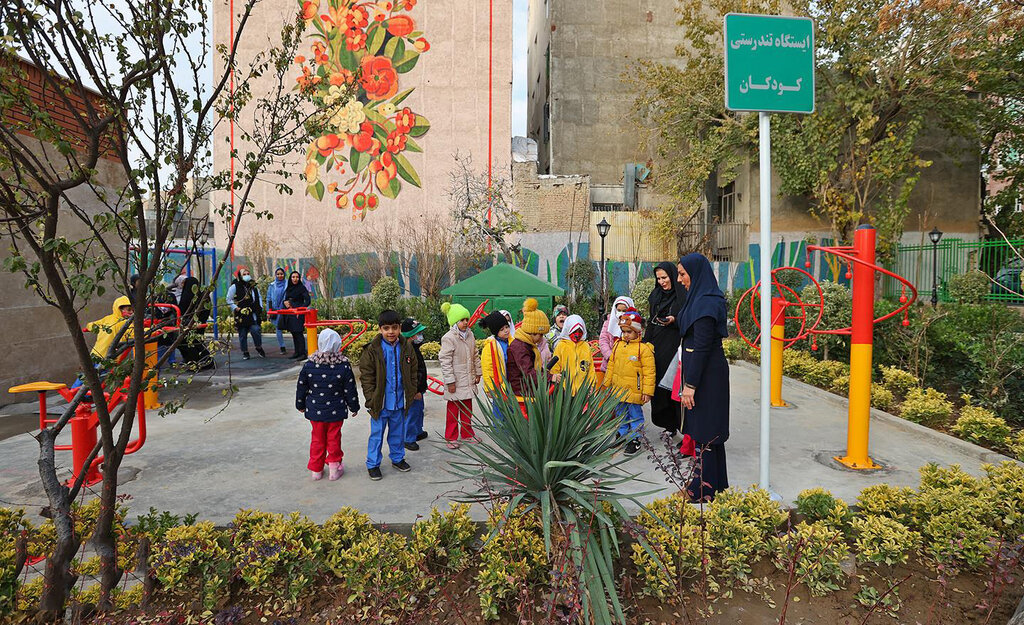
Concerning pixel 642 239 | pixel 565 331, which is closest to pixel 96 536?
pixel 565 331

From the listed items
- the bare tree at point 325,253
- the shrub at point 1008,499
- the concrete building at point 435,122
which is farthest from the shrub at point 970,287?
the bare tree at point 325,253

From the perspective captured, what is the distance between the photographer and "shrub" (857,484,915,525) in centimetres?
354

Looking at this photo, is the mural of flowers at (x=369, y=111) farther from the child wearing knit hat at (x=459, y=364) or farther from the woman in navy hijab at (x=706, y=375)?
the woman in navy hijab at (x=706, y=375)

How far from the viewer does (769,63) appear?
388 centimetres

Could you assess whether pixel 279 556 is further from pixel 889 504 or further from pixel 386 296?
pixel 386 296

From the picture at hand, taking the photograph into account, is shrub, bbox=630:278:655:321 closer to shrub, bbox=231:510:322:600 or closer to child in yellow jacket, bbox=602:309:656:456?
child in yellow jacket, bbox=602:309:656:456

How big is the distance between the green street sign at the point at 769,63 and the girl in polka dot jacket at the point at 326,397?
3593mm

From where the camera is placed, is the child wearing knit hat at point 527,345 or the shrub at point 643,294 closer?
the child wearing knit hat at point 527,345

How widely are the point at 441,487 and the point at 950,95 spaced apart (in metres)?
15.9

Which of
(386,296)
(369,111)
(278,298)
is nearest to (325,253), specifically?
(369,111)

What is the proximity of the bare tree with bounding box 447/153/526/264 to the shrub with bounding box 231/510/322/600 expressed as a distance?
14604mm

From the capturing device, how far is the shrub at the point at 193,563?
9.39 ft

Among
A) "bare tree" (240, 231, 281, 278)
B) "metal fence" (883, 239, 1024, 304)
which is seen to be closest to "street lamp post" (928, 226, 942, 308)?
"metal fence" (883, 239, 1024, 304)

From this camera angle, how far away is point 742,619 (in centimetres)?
288
